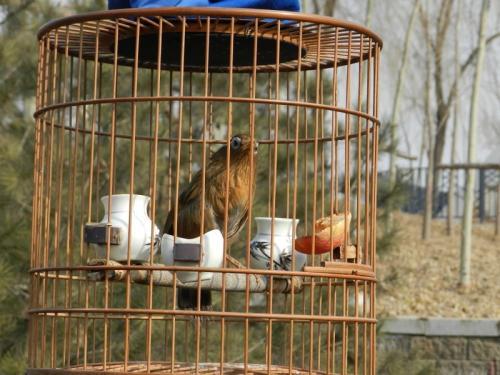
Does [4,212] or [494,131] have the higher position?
[494,131]

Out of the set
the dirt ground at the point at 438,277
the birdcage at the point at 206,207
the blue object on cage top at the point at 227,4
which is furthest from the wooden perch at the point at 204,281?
the dirt ground at the point at 438,277

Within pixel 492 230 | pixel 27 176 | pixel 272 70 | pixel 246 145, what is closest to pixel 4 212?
pixel 27 176

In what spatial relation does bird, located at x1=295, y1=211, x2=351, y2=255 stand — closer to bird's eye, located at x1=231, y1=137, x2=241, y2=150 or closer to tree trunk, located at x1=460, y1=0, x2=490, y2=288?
bird's eye, located at x1=231, y1=137, x2=241, y2=150

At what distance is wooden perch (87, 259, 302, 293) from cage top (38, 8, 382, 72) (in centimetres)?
65

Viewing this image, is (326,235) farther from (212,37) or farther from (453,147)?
(453,147)

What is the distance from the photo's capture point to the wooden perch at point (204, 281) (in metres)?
3.30

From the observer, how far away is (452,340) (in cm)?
1308

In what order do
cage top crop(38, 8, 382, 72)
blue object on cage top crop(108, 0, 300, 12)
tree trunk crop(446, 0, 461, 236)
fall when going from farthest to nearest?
tree trunk crop(446, 0, 461, 236)
blue object on cage top crop(108, 0, 300, 12)
cage top crop(38, 8, 382, 72)

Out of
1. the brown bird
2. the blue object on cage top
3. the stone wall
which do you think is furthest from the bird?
the stone wall

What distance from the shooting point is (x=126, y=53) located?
4.13m

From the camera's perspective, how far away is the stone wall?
42.1ft

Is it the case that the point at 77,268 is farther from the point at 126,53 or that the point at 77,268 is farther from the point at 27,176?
the point at 27,176

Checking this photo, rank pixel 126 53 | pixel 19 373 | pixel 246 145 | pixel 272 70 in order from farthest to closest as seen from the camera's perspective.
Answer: pixel 19 373 → pixel 272 70 → pixel 126 53 → pixel 246 145

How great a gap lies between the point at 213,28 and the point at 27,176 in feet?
17.3
